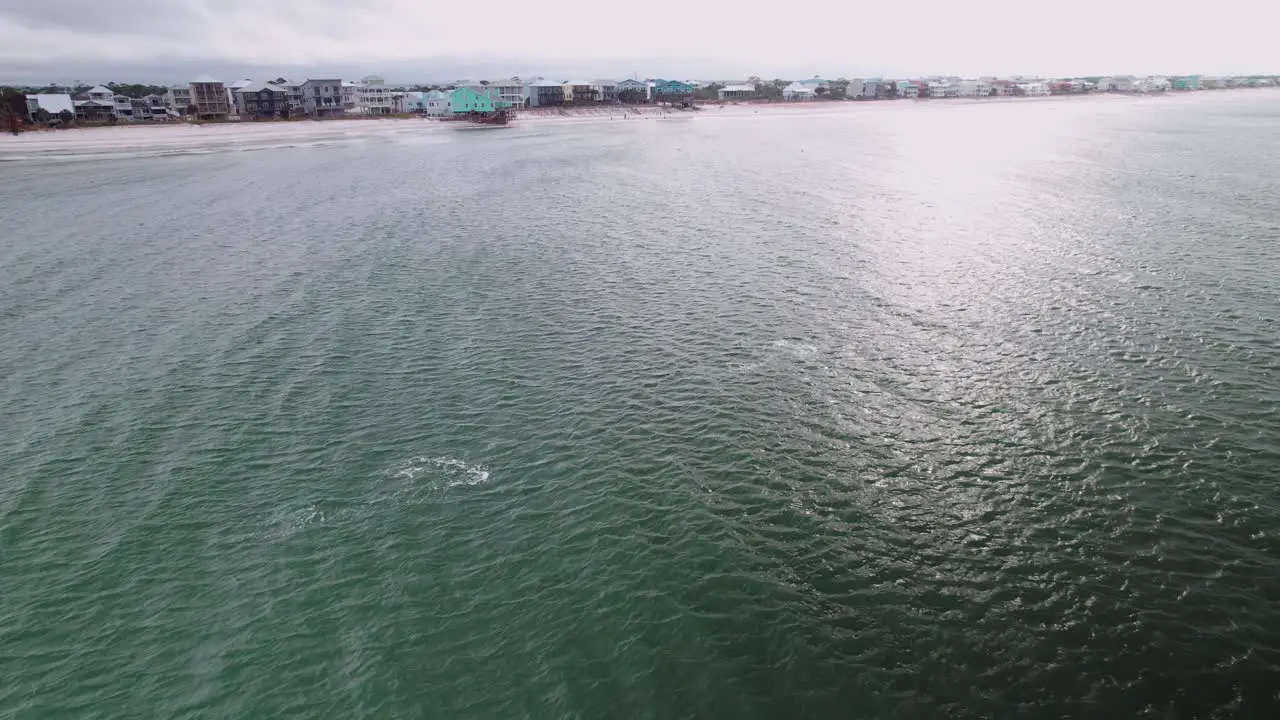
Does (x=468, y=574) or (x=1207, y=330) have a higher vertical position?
(x=1207, y=330)

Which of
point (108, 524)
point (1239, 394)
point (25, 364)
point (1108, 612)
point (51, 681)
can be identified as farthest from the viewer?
point (25, 364)

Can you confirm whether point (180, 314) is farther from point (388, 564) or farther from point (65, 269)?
point (388, 564)

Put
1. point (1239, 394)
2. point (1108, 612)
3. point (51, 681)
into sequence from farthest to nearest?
point (1239, 394) < point (1108, 612) < point (51, 681)

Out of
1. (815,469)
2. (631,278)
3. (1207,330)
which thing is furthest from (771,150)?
(815,469)

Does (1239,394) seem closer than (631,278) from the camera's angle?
Yes

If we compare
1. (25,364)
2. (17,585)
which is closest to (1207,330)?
(17,585)

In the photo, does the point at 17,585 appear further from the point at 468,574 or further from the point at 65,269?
the point at 65,269
